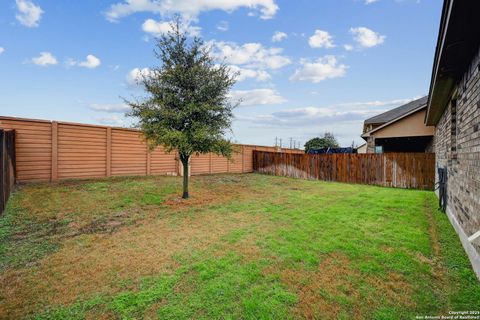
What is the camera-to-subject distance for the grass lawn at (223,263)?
232 cm

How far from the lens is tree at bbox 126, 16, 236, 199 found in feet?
22.6

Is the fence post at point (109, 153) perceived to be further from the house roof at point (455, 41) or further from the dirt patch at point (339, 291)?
the house roof at point (455, 41)

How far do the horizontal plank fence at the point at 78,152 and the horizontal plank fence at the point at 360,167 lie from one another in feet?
A: 24.9

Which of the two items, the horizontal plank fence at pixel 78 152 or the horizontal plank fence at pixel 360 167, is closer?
the horizontal plank fence at pixel 78 152

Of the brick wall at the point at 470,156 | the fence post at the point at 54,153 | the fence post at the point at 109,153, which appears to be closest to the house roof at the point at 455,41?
the brick wall at the point at 470,156

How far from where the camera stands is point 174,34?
719cm

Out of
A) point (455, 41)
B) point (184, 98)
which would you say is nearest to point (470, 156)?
point (455, 41)

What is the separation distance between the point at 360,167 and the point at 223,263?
12.4 metres

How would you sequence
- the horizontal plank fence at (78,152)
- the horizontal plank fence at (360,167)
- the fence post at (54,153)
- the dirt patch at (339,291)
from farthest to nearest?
the horizontal plank fence at (360,167), the fence post at (54,153), the horizontal plank fence at (78,152), the dirt patch at (339,291)

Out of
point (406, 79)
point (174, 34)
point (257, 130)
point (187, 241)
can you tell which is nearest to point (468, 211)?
point (187, 241)

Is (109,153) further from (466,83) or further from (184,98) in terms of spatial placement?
(466,83)

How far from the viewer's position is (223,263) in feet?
10.7

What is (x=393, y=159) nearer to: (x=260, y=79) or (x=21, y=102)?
(x=260, y=79)

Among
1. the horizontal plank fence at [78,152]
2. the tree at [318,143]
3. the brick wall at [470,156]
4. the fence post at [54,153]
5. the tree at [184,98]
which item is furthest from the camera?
the tree at [318,143]
